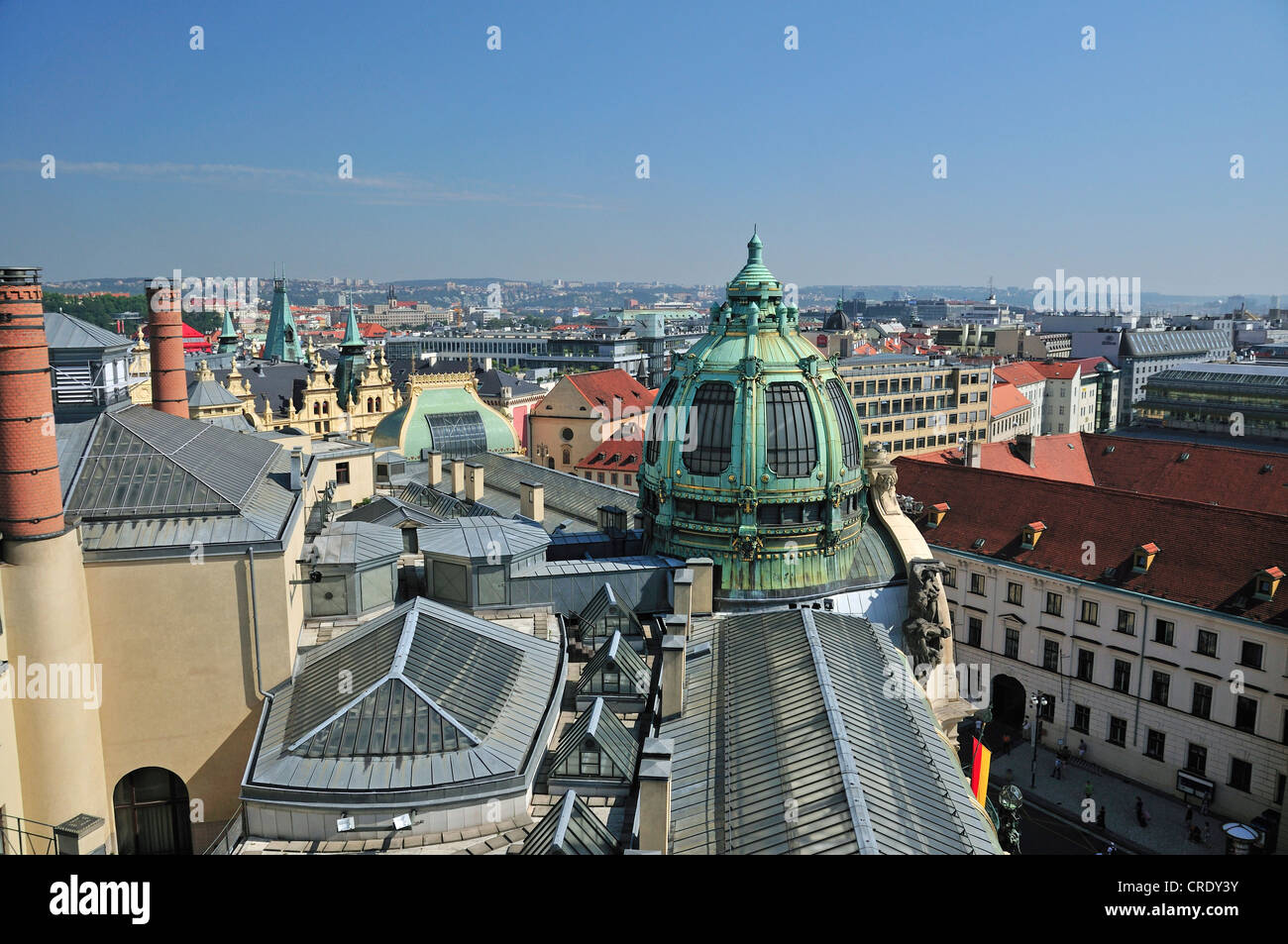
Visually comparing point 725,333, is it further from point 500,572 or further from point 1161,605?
point 1161,605

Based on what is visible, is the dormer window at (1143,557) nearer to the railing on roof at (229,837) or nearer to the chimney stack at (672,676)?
the chimney stack at (672,676)

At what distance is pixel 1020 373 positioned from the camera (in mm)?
127875

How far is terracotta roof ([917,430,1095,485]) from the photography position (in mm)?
64500

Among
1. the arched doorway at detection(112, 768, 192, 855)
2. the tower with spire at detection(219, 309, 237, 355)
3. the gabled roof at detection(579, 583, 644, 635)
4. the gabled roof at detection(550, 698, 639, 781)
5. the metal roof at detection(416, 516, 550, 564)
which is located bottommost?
the arched doorway at detection(112, 768, 192, 855)

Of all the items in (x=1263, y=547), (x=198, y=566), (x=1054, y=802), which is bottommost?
(x=1054, y=802)

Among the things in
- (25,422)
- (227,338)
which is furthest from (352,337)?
(25,422)

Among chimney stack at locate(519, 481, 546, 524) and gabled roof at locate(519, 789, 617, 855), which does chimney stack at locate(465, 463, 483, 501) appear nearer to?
Result: chimney stack at locate(519, 481, 546, 524)

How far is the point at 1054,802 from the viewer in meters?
43.3

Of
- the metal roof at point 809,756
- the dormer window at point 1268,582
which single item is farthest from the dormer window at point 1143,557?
the metal roof at point 809,756

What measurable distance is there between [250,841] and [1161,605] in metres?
39.2

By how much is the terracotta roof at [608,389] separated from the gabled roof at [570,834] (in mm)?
68215

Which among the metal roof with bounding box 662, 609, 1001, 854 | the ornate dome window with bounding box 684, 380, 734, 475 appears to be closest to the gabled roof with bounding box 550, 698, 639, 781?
the metal roof with bounding box 662, 609, 1001, 854

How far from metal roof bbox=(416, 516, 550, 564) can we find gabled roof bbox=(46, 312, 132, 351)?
38.9 ft
